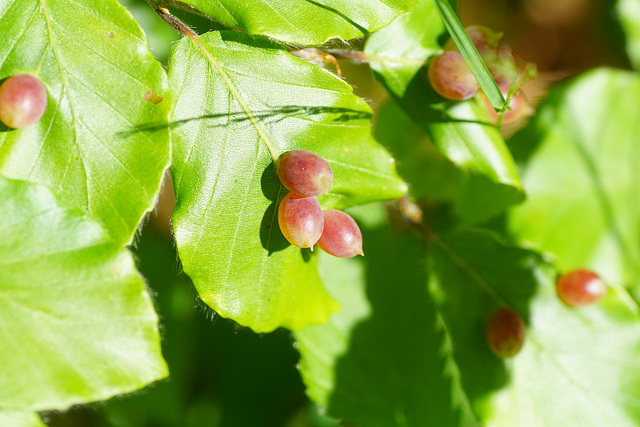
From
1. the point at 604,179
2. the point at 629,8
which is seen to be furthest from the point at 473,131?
the point at 629,8

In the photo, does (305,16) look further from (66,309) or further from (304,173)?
(66,309)

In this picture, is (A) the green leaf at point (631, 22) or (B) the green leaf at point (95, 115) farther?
(A) the green leaf at point (631, 22)

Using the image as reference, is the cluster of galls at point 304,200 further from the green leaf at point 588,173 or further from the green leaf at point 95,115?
the green leaf at point 588,173

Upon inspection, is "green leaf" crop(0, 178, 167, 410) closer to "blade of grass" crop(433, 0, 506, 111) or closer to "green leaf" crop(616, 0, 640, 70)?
"blade of grass" crop(433, 0, 506, 111)

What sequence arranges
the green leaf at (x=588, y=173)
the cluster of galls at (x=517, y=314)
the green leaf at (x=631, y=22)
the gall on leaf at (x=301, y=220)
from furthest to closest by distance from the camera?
the green leaf at (x=631, y=22) → the green leaf at (x=588, y=173) → the cluster of galls at (x=517, y=314) → the gall on leaf at (x=301, y=220)

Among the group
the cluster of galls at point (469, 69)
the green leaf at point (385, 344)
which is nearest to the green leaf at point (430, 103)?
the cluster of galls at point (469, 69)

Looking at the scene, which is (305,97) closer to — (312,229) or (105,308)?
(312,229)
